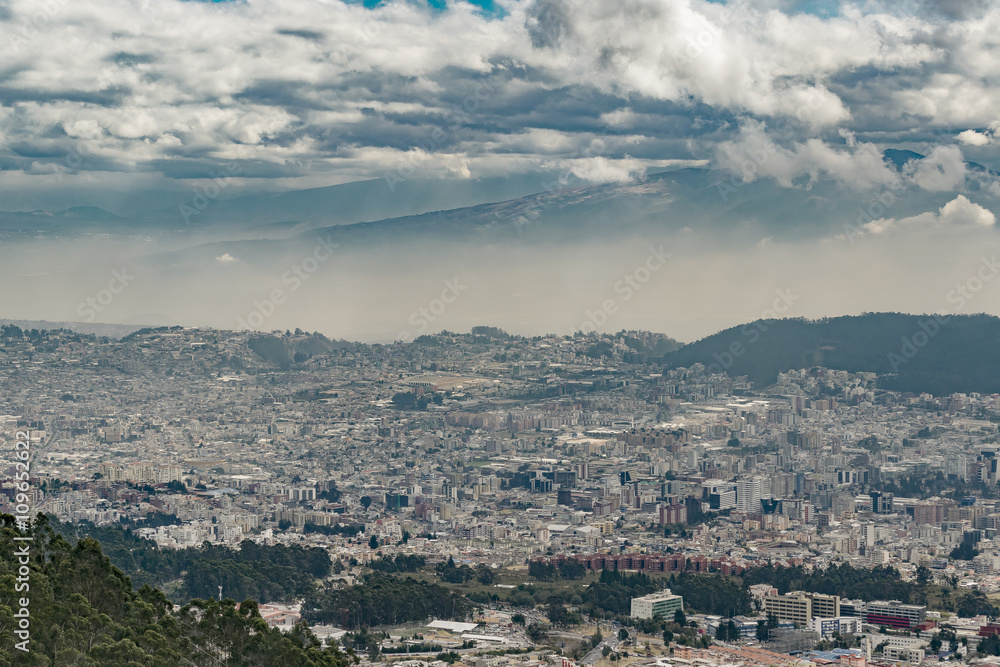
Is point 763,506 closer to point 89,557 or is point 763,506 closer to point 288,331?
point 89,557

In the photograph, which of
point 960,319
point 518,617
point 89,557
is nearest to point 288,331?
point 960,319

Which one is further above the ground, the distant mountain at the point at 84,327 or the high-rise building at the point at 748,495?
Answer: the distant mountain at the point at 84,327

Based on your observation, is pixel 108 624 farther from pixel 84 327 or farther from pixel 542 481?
pixel 84 327

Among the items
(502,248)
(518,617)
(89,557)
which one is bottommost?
(518,617)

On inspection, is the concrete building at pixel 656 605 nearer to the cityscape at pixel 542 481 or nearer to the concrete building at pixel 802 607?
the cityscape at pixel 542 481

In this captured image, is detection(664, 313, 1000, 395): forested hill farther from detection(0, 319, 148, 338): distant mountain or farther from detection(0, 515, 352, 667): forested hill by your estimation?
detection(0, 515, 352, 667): forested hill

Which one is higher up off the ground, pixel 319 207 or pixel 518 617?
pixel 319 207

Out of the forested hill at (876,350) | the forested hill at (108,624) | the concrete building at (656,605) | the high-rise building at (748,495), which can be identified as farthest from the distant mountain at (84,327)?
the forested hill at (108,624)

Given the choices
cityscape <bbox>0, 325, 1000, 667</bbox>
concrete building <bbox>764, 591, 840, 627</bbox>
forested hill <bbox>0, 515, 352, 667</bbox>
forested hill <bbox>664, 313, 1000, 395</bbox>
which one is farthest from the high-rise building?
forested hill <bbox>0, 515, 352, 667</bbox>
